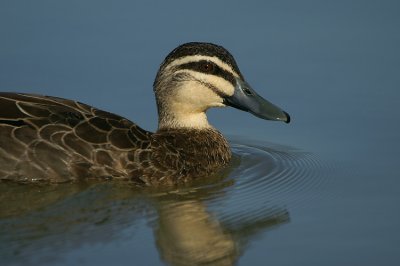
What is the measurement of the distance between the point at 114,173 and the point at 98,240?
197 cm

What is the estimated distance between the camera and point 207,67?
13.6 m

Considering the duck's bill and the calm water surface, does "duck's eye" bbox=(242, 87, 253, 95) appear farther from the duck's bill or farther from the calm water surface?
the calm water surface

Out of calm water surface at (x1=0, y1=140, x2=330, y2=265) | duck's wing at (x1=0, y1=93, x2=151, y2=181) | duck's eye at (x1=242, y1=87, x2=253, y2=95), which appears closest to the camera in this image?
calm water surface at (x1=0, y1=140, x2=330, y2=265)

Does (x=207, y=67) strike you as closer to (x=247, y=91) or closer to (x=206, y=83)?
(x=206, y=83)

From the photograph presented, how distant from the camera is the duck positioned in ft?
41.2

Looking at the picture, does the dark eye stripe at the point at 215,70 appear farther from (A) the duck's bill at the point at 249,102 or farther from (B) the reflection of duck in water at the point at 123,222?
(B) the reflection of duck in water at the point at 123,222

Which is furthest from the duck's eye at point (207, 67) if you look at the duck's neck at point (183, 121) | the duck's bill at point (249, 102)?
the duck's neck at point (183, 121)

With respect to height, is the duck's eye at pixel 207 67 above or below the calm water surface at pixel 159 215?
above

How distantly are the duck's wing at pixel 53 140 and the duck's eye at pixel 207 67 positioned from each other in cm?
130

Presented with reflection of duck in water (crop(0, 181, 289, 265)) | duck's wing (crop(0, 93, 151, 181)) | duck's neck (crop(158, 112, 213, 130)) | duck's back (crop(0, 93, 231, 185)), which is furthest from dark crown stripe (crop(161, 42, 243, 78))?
reflection of duck in water (crop(0, 181, 289, 265))

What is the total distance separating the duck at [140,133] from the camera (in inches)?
495

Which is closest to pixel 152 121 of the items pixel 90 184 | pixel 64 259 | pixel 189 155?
pixel 189 155

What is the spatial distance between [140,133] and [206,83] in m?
1.09

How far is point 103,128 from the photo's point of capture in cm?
1288
